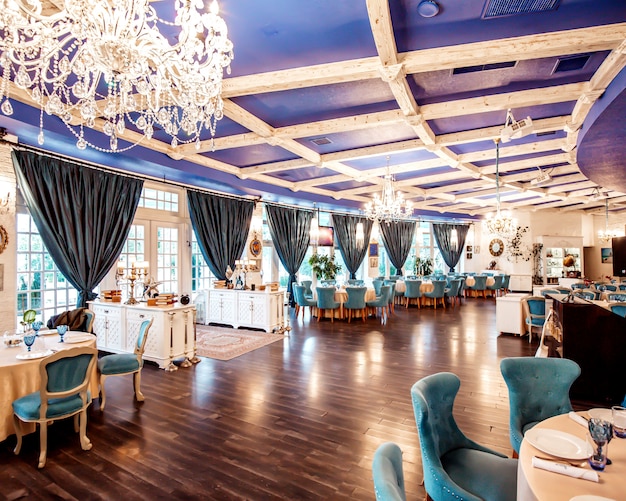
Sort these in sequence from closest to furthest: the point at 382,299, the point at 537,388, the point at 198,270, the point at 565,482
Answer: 1. the point at 565,482
2. the point at 537,388
3. the point at 198,270
4. the point at 382,299

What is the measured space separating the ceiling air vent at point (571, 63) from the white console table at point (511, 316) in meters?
4.66

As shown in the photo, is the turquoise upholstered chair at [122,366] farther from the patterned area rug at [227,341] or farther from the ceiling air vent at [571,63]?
the ceiling air vent at [571,63]

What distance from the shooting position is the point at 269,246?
10.3 m

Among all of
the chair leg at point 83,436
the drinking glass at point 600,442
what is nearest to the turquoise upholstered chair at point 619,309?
the drinking glass at point 600,442

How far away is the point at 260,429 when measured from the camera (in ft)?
11.0

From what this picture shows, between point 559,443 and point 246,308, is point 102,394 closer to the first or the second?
point 246,308

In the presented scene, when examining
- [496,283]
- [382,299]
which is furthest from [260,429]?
[496,283]

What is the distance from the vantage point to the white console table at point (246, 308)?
7.48 meters

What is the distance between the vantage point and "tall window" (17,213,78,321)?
16.8 feet

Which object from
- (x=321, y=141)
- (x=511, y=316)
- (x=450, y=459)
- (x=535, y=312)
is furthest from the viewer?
(x=511, y=316)

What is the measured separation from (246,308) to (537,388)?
19.8ft

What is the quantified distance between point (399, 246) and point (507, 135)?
9.58m

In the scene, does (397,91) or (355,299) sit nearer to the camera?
(397,91)

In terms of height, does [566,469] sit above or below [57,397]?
above
